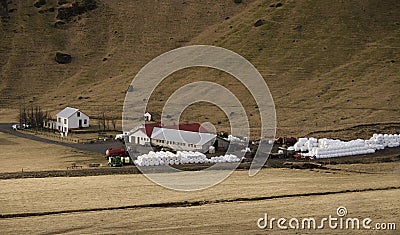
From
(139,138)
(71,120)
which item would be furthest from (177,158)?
(71,120)

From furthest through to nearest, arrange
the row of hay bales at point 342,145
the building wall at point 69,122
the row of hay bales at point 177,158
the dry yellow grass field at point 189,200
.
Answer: the building wall at point 69,122
the row of hay bales at point 342,145
the row of hay bales at point 177,158
the dry yellow grass field at point 189,200

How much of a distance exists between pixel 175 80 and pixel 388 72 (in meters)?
26.7

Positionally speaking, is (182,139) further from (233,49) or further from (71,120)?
(233,49)

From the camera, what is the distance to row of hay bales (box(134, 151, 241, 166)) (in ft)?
180

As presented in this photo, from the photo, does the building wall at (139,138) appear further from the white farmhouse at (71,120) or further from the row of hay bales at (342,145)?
the row of hay bales at (342,145)

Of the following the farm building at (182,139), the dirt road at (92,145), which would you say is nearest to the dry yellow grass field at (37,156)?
the dirt road at (92,145)

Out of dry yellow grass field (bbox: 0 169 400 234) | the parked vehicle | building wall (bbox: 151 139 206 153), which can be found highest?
the parked vehicle

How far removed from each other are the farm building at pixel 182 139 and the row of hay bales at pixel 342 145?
305 inches

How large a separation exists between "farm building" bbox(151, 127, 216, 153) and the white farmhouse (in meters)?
14.7

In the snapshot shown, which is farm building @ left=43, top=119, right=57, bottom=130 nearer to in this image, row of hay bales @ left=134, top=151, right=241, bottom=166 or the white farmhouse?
the white farmhouse

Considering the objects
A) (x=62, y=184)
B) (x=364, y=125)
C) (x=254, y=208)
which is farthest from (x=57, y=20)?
(x=254, y=208)

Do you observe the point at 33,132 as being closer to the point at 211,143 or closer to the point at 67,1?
the point at 211,143

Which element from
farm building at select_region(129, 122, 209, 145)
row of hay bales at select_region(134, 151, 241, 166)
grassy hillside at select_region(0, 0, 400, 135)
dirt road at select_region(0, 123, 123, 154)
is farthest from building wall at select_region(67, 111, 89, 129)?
row of hay bales at select_region(134, 151, 241, 166)

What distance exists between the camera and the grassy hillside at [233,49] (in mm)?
83938
